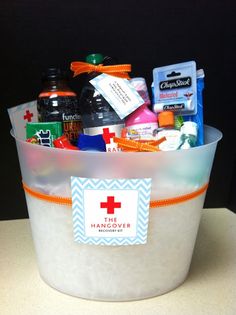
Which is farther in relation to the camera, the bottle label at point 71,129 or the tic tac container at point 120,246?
the bottle label at point 71,129

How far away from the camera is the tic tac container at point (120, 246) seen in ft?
1.63

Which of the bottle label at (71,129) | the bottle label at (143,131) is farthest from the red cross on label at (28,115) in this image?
the bottle label at (143,131)

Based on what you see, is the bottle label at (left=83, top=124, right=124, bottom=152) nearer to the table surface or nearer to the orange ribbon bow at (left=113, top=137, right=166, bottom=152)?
the orange ribbon bow at (left=113, top=137, right=166, bottom=152)

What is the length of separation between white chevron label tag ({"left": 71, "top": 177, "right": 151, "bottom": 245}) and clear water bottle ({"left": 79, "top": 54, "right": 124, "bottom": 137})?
0.46 feet

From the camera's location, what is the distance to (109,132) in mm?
601

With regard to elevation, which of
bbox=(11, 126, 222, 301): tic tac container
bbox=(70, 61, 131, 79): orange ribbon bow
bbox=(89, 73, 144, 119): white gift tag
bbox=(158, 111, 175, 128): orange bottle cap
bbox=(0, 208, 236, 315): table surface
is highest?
bbox=(70, 61, 131, 79): orange ribbon bow

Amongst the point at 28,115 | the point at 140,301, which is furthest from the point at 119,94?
the point at 140,301

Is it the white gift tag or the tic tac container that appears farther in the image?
the white gift tag

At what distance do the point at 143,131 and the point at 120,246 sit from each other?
0.66ft

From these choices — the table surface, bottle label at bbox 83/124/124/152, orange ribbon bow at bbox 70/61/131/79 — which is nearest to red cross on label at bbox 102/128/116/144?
bottle label at bbox 83/124/124/152

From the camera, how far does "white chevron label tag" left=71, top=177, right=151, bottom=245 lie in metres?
0.49

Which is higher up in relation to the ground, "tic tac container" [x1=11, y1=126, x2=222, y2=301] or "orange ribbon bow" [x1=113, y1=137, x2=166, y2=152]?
"orange ribbon bow" [x1=113, y1=137, x2=166, y2=152]

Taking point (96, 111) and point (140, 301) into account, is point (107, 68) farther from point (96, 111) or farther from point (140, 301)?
point (140, 301)

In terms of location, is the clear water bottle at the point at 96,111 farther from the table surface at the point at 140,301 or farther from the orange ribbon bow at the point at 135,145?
the table surface at the point at 140,301
